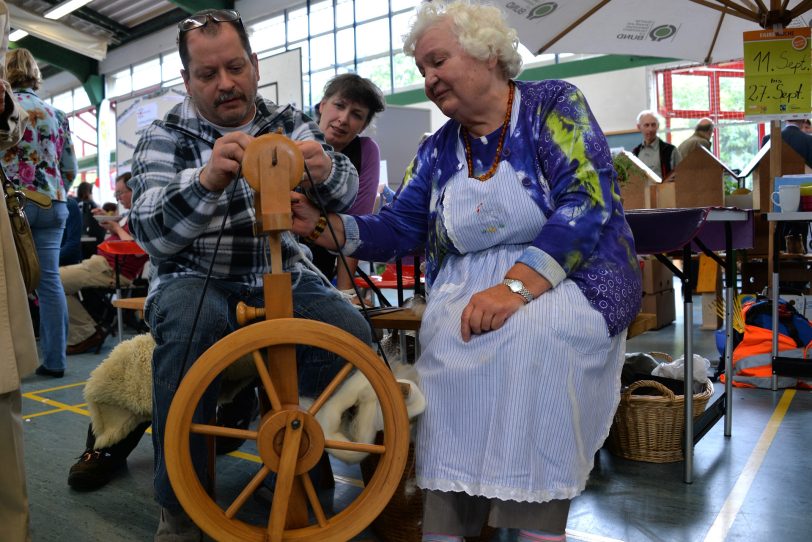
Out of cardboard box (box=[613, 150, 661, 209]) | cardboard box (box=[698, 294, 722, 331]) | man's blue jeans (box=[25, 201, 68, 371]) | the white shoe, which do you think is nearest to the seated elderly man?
man's blue jeans (box=[25, 201, 68, 371])

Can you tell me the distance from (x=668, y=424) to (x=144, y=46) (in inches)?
596

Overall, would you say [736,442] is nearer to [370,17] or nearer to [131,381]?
[131,381]

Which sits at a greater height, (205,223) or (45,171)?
(45,171)

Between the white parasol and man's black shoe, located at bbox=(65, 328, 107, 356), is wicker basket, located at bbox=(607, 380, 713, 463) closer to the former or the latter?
the white parasol

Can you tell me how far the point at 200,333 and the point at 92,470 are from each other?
86 centimetres

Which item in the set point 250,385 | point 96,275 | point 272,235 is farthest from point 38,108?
point 272,235

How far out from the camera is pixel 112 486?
2.00 m

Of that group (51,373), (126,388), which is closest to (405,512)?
(126,388)

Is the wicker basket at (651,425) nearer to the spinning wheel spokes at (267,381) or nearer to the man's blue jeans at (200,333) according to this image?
the man's blue jeans at (200,333)

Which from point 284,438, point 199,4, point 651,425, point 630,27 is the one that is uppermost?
point 199,4

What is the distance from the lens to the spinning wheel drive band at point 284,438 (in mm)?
1011

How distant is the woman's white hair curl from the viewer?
1310 millimetres

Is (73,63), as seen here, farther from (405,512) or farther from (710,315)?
(405,512)

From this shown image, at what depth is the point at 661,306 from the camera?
15.8ft
